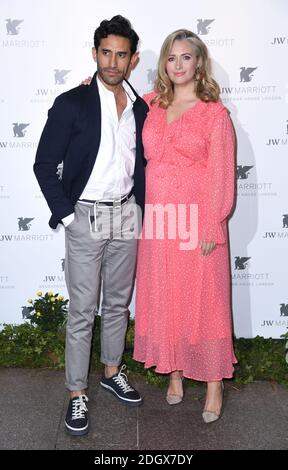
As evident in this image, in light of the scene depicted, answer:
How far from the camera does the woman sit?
281cm

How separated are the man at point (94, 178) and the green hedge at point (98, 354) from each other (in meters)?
0.67

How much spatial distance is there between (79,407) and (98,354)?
752 millimetres

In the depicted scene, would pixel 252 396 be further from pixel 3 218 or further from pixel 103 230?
pixel 3 218

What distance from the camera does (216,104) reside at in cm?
283

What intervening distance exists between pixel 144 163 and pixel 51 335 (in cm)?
148

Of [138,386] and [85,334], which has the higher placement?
[85,334]

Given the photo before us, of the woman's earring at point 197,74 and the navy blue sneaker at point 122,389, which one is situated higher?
the woman's earring at point 197,74

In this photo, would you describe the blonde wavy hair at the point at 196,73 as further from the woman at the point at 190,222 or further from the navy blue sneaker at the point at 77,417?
the navy blue sneaker at the point at 77,417

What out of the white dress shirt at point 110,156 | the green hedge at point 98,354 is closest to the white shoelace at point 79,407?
the green hedge at point 98,354

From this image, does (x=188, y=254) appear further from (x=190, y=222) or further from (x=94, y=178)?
(x=94, y=178)

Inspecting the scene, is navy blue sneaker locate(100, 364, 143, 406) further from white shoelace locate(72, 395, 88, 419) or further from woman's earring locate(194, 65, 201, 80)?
woman's earring locate(194, 65, 201, 80)

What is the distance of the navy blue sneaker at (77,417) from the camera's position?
2842mm

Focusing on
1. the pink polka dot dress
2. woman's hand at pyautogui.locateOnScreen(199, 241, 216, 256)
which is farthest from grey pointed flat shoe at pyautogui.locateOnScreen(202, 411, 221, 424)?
woman's hand at pyautogui.locateOnScreen(199, 241, 216, 256)

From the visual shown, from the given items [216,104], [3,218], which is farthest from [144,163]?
[3,218]
